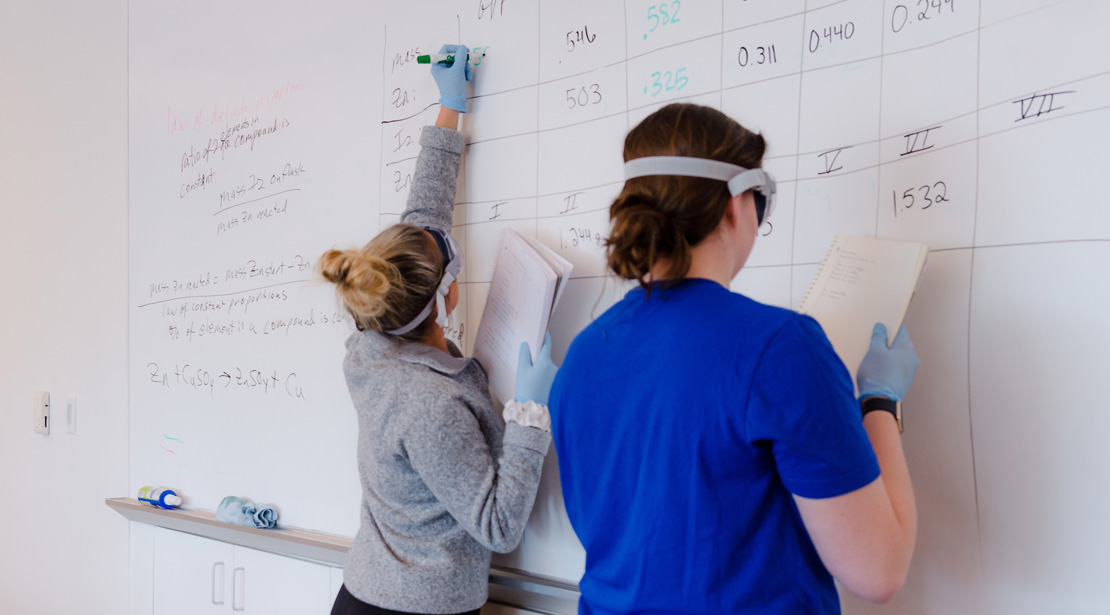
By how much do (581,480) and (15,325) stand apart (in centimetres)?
225

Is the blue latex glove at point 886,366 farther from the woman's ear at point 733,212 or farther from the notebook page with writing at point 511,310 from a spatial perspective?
the notebook page with writing at point 511,310

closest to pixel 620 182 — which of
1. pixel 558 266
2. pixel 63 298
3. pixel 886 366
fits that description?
pixel 558 266

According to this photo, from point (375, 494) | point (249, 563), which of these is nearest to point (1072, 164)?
point (375, 494)

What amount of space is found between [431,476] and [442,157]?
0.56 metres

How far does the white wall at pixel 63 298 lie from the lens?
2.04 metres

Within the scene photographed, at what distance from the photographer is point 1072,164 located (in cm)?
84

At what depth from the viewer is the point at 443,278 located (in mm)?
1184

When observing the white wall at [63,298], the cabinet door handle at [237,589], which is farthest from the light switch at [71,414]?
the cabinet door handle at [237,589]

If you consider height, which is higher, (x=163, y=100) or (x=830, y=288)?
(x=163, y=100)

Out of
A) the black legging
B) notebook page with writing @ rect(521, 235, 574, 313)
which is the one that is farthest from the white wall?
notebook page with writing @ rect(521, 235, 574, 313)

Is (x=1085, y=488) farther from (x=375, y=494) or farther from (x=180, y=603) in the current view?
(x=180, y=603)

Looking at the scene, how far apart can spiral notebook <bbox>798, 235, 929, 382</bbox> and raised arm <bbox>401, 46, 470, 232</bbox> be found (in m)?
0.65

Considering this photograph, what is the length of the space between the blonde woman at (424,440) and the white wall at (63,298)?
1167mm

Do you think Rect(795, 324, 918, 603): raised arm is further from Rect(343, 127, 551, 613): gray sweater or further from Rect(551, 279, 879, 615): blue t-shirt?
Rect(343, 127, 551, 613): gray sweater
